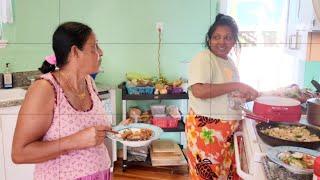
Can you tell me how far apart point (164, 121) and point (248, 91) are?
30 cm

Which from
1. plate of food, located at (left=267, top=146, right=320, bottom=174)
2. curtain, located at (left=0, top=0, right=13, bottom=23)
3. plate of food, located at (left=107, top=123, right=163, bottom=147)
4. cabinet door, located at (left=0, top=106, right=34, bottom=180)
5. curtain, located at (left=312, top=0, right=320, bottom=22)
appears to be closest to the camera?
plate of food, located at (left=267, top=146, right=320, bottom=174)

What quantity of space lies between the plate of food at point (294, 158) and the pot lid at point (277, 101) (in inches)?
9.3

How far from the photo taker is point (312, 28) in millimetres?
1006

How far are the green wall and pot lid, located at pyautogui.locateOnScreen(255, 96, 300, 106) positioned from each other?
27cm

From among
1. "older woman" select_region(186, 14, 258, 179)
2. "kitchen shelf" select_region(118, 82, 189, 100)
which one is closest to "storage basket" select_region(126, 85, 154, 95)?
"kitchen shelf" select_region(118, 82, 189, 100)

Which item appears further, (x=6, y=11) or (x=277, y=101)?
(x=6, y=11)

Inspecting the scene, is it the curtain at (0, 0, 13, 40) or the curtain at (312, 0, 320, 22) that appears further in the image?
the curtain at (0, 0, 13, 40)

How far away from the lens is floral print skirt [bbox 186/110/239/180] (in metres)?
1.03

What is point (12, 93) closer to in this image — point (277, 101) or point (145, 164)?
point (145, 164)

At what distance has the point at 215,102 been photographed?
3.26 ft

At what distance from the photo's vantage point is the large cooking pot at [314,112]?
2.85ft

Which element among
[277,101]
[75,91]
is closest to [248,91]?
[277,101]

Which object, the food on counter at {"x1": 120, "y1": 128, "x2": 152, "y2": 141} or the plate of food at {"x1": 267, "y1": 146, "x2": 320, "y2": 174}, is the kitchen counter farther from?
the food on counter at {"x1": 120, "y1": 128, "x2": 152, "y2": 141}

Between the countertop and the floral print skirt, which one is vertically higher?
the countertop
